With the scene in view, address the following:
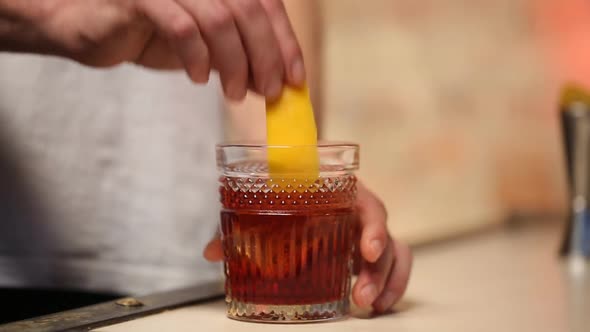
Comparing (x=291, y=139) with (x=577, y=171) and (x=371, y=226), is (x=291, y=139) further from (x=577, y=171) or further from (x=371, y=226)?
(x=577, y=171)

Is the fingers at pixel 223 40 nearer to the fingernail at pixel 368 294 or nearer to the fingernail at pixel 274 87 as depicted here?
the fingernail at pixel 274 87

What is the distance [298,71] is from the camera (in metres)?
0.74

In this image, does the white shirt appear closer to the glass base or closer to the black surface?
the black surface

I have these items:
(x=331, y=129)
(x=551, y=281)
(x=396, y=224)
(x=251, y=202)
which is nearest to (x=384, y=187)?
(x=396, y=224)

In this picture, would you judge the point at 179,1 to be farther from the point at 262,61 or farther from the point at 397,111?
the point at 397,111

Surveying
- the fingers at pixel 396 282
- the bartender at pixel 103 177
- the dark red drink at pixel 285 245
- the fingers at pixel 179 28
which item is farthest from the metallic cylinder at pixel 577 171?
the fingers at pixel 179 28

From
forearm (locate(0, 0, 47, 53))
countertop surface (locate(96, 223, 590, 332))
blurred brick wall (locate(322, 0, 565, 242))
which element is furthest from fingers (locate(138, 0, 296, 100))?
blurred brick wall (locate(322, 0, 565, 242))

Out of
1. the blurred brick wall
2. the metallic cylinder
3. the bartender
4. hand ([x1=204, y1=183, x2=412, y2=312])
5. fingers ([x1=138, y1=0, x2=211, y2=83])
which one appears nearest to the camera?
fingers ([x1=138, y1=0, x2=211, y2=83])

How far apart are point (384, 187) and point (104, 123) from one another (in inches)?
24.4

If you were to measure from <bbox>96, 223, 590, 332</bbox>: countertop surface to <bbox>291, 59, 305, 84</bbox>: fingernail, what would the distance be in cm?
21

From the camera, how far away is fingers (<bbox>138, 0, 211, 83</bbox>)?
0.70 metres

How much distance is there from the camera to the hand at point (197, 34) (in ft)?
2.31

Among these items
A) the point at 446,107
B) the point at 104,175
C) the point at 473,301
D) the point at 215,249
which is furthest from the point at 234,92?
the point at 446,107

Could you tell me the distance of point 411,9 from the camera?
1.74 metres
